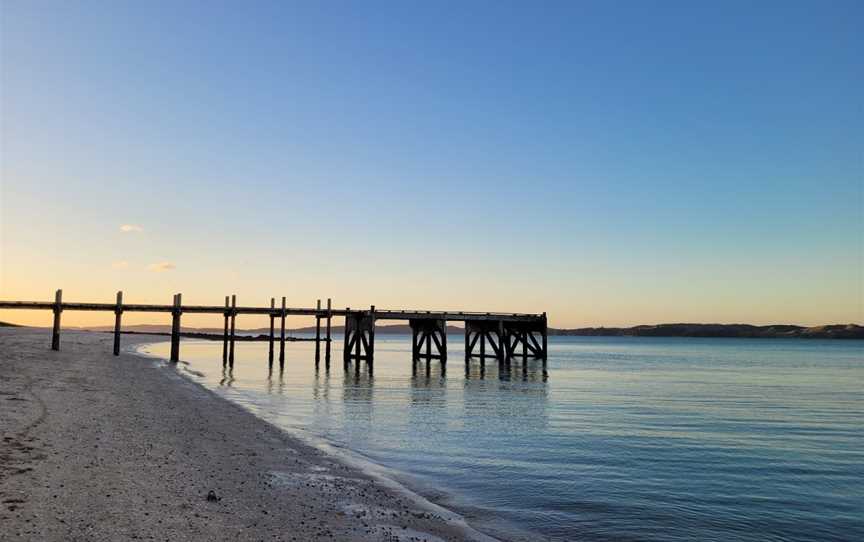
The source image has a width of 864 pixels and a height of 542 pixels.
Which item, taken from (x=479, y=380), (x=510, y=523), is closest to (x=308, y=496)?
(x=510, y=523)

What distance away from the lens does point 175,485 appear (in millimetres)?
9516

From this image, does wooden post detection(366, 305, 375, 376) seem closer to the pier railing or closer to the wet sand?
the pier railing

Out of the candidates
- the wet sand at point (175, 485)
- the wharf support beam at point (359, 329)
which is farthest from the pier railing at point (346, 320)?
the wet sand at point (175, 485)

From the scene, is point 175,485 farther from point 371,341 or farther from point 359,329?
point 359,329

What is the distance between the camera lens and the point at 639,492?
39.3ft

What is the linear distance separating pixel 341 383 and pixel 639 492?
81.2 feet

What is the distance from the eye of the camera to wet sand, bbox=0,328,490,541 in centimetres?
745

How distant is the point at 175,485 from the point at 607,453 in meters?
11.0

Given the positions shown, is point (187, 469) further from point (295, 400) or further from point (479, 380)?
point (479, 380)

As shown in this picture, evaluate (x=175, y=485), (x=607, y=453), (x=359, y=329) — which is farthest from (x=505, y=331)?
(x=175, y=485)

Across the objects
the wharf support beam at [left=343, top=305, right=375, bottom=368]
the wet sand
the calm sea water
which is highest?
the wharf support beam at [left=343, top=305, right=375, bottom=368]

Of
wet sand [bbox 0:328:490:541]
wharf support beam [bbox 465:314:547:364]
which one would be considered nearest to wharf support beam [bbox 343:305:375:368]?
wharf support beam [bbox 465:314:547:364]

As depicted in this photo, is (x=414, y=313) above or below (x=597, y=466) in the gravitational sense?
above

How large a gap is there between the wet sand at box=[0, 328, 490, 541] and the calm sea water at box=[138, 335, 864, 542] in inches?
61.2
